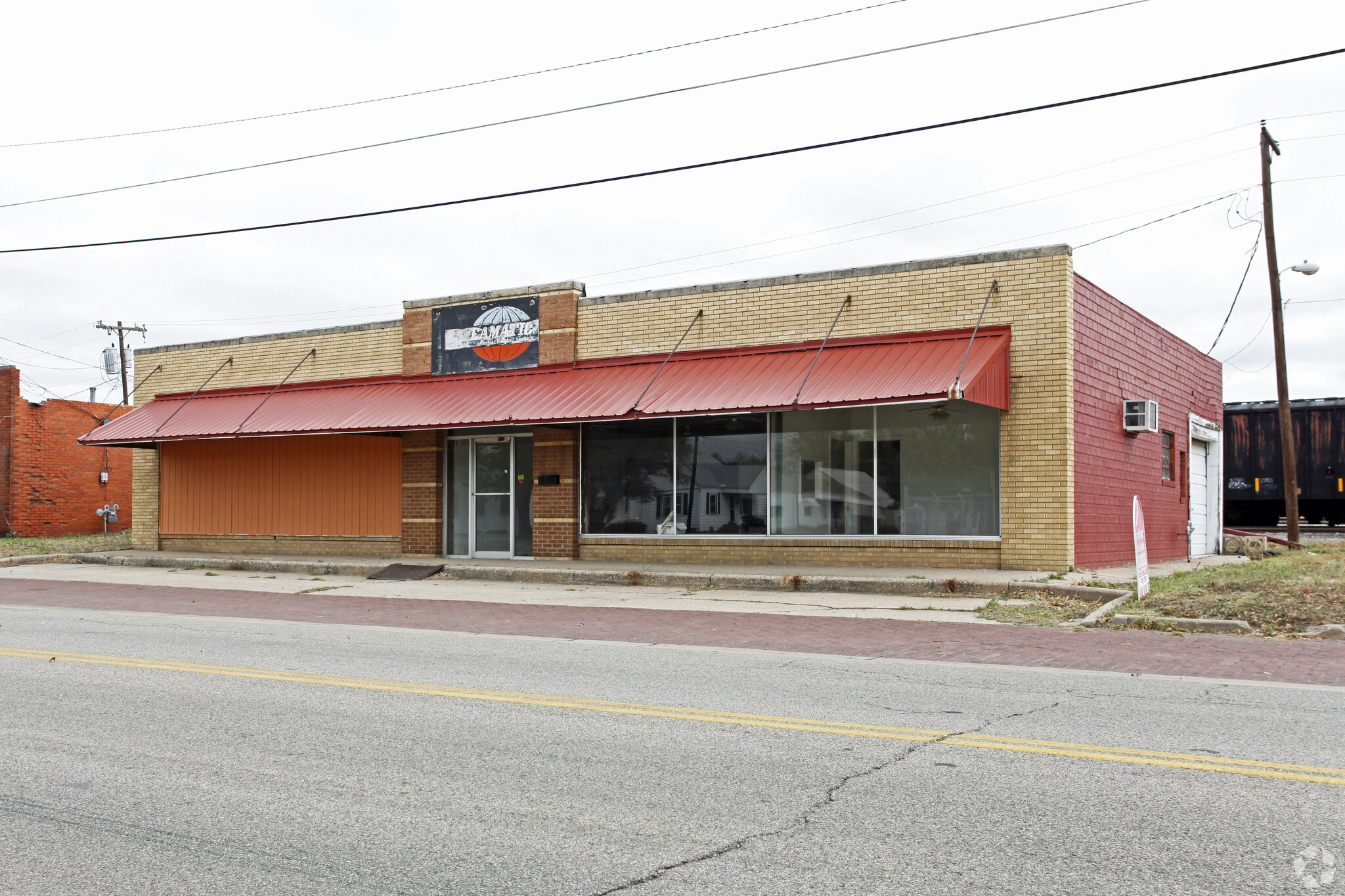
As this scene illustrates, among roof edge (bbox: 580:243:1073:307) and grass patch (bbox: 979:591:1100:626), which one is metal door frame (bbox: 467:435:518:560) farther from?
grass patch (bbox: 979:591:1100:626)

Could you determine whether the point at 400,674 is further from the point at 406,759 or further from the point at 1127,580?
the point at 1127,580

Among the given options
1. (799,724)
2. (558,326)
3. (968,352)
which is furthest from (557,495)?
(799,724)

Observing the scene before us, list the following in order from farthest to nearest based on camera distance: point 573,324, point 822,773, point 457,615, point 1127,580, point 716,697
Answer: point 573,324 → point 1127,580 → point 457,615 → point 716,697 → point 822,773

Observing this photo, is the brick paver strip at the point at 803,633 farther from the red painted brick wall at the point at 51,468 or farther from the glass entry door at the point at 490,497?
the red painted brick wall at the point at 51,468

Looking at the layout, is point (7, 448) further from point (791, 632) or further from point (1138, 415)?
point (1138, 415)

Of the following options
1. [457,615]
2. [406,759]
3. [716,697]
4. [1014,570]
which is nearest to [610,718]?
[716,697]

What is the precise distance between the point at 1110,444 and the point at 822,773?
44.1ft

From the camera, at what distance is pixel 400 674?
28.0 feet

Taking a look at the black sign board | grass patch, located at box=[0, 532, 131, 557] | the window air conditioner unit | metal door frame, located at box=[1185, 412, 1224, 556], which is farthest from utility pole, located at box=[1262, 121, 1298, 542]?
grass patch, located at box=[0, 532, 131, 557]

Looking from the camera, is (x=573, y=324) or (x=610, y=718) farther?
(x=573, y=324)

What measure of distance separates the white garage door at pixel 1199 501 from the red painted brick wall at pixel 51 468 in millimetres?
27252

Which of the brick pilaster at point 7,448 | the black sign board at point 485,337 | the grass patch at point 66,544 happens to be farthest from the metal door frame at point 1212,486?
the brick pilaster at point 7,448

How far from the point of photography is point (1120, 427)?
1773 cm

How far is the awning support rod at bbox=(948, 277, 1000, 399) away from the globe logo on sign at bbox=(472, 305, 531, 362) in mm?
8224
